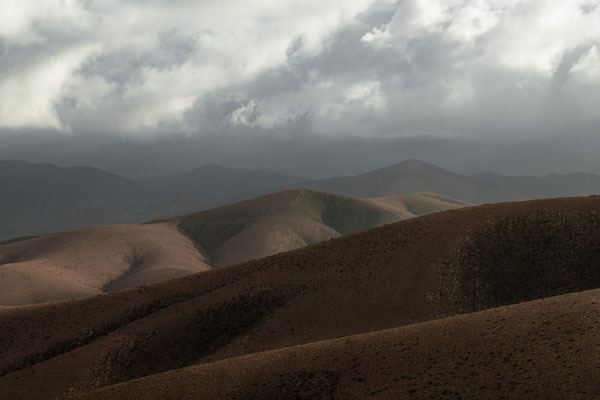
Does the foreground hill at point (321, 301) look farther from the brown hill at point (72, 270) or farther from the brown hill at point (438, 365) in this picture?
the brown hill at point (72, 270)

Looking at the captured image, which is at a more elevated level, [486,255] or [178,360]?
[486,255]

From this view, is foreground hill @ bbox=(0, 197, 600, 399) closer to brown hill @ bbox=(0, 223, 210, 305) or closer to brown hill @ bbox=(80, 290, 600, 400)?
brown hill @ bbox=(80, 290, 600, 400)

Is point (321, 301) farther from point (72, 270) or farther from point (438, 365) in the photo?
point (72, 270)

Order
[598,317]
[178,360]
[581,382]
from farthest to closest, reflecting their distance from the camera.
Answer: [178,360] → [598,317] → [581,382]

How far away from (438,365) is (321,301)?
2926cm

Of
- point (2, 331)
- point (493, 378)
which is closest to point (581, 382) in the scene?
point (493, 378)

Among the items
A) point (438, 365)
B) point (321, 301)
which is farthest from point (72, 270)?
point (438, 365)

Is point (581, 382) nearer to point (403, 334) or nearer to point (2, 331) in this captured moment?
point (403, 334)

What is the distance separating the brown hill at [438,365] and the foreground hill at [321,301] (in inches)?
18.9

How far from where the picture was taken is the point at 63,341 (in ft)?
207

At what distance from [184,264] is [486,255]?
138 metres


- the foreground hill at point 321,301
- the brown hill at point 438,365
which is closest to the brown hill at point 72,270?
the foreground hill at point 321,301

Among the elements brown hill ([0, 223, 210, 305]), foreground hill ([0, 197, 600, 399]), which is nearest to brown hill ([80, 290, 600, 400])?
foreground hill ([0, 197, 600, 399])

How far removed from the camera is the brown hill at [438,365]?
104 ft
